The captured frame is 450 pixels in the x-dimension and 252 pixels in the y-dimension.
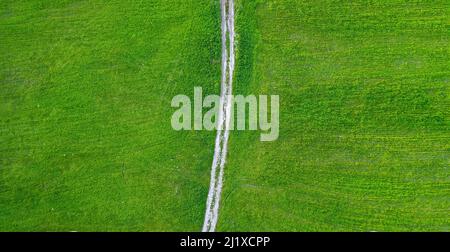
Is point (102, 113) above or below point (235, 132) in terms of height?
above

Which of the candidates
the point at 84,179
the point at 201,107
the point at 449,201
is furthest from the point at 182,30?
the point at 449,201

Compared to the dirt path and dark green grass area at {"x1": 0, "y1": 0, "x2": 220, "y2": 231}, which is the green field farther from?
the dirt path

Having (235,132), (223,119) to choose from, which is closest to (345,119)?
(235,132)

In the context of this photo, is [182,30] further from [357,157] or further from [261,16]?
[357,157]

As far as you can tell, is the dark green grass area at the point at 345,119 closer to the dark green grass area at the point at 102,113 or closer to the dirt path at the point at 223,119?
the dirt path at the point at 223,119

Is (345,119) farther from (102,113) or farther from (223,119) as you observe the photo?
(102,113)

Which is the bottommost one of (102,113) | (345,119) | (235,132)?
(235,132)
